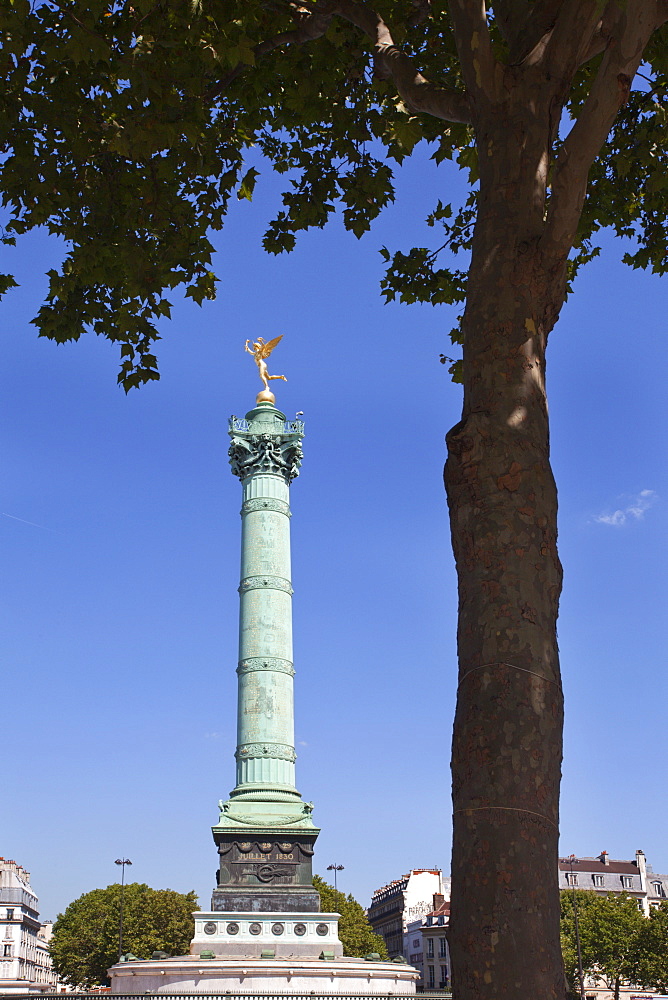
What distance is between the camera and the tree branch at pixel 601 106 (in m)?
6.30

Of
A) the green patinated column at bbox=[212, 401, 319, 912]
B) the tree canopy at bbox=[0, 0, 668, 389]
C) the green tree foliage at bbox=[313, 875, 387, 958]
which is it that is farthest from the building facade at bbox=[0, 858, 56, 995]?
the tree canopy at bbox=[0, 0, 668, 389]

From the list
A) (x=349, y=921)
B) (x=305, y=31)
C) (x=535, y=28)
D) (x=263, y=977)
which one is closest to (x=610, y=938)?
(x=349, y=921)

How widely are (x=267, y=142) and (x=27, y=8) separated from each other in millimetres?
4473

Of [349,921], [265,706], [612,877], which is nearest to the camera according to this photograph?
[265,706]

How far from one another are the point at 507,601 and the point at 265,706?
28.2 metres

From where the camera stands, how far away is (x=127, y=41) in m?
9.70

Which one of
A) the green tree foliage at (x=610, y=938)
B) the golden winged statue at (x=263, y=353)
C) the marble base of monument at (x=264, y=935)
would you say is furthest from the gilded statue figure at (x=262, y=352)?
the green tree foliage at (x=610, y=938)

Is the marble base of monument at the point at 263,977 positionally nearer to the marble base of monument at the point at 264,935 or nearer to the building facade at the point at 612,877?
the marble base of monument at the point at 264,935

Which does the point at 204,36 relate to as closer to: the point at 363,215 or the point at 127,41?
the point at 127,41

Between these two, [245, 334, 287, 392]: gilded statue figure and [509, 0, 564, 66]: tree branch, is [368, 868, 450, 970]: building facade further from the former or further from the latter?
[509, 0, 564, 66]: tree branch

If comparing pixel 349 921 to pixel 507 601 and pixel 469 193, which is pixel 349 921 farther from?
pixel 507 601

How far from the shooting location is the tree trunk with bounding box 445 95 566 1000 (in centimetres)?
445

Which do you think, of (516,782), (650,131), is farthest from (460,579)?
(650,131)

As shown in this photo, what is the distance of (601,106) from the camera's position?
6.47 meters
